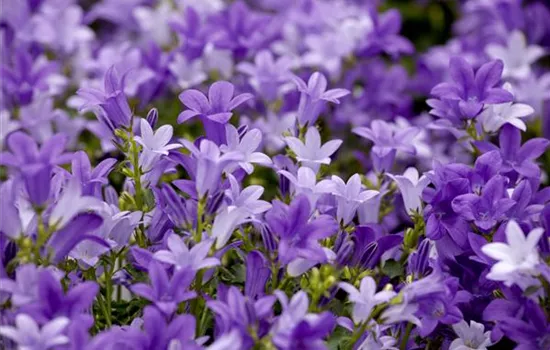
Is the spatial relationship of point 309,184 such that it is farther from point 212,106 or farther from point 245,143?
point 212,106

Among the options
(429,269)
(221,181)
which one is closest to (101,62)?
(221,181)

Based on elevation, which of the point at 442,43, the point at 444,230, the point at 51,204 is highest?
the point at 51,204

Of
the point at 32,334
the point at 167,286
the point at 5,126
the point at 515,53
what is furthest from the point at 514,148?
the point at 5,126

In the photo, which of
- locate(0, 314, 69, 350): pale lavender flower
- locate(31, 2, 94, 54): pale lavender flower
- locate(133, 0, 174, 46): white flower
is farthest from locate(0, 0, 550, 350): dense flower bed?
locate(133, 0, 174, 46): white flower

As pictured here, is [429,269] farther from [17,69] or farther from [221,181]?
[17,69]

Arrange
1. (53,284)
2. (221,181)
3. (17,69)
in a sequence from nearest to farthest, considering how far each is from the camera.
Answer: (53,284), (221,181), (17,69)

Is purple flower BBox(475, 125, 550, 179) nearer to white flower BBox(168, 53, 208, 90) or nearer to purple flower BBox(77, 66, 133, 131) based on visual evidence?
purple flower BBox(77, 66, 133, 131)
